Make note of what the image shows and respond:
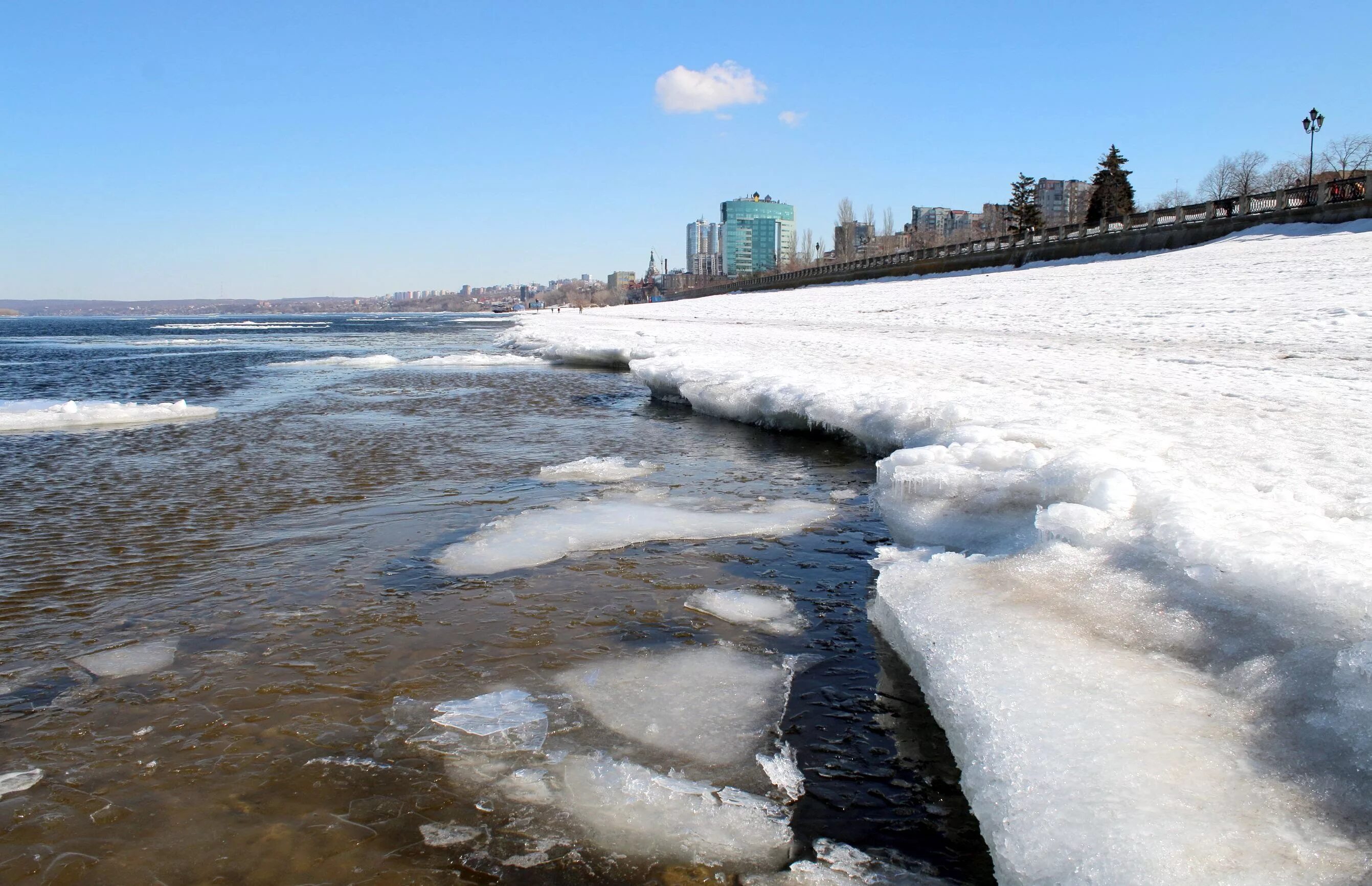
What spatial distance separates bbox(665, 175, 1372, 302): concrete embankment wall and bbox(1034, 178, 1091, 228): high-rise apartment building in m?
73.5

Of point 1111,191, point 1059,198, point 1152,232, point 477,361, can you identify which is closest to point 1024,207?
point 1111,191

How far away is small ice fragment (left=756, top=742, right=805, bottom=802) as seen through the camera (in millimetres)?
3018

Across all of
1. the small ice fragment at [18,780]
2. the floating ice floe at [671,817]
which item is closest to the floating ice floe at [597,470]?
the floating ice floe at [671,817]

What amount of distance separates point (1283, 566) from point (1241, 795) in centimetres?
110

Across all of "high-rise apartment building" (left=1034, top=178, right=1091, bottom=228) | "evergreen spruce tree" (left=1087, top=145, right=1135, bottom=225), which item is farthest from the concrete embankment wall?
"high-rise apartment building" (left=1034, top=178, right=1091, bottom=228)

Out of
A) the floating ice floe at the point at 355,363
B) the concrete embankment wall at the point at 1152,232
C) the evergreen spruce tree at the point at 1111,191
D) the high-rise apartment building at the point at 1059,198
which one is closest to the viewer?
the floating ice floe at the point at 355,363

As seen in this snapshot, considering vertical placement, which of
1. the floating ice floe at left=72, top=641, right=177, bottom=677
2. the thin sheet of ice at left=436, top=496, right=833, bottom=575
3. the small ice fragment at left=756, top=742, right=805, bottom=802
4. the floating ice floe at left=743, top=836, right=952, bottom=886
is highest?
the thin sheet of ice at left=436, top=496, right=833, bottom=575

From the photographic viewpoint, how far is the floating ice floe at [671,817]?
2.69m

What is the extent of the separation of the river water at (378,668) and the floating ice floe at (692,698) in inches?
1.7

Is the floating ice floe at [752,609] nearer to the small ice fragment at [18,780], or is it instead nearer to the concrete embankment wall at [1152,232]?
the small ice fragment at [18,780]

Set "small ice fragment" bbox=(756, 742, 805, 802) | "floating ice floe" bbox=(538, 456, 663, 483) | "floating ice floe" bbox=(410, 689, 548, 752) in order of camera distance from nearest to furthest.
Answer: "small ice fragment" bbox=(756, 742, 805, 802) < "floating ice floe" bbox=(410, 689, 548, 752) < "floating ice floe" bbox=(538, 456, 663, 483)

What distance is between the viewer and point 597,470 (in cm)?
833

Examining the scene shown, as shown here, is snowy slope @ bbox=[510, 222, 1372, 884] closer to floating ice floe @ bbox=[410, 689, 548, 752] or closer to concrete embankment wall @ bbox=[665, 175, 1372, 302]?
floating ice floe @ bbox=[410, 689, 548, 752]

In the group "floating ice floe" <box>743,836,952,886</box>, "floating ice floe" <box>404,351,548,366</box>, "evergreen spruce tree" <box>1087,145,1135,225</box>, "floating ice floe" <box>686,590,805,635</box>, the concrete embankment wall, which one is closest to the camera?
"floating ice floe" <box>743,836,952,886</box>
